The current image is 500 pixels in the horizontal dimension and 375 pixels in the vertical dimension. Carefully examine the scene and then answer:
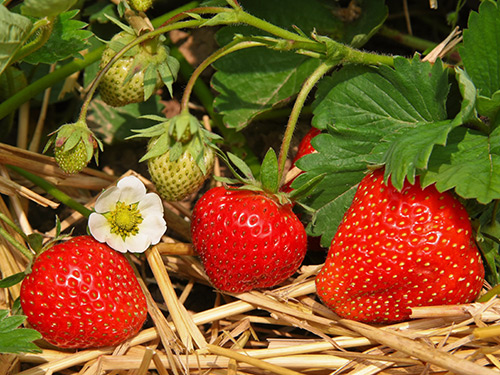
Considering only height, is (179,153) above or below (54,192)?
above

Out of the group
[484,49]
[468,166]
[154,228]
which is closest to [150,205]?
[154,228]

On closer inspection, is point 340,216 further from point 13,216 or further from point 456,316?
point 13,216

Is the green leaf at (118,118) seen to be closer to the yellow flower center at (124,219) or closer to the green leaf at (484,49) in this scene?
the yellow flower center at (124,219)

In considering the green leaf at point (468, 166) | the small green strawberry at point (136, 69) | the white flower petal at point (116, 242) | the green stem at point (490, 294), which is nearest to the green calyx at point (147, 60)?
the small green strawberry at point (136, 69)

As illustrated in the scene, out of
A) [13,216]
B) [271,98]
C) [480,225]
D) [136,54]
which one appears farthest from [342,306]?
[13,216]

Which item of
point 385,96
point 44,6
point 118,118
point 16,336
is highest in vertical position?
point 44,6

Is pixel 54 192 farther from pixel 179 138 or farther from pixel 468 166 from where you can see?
pixel 468 166
